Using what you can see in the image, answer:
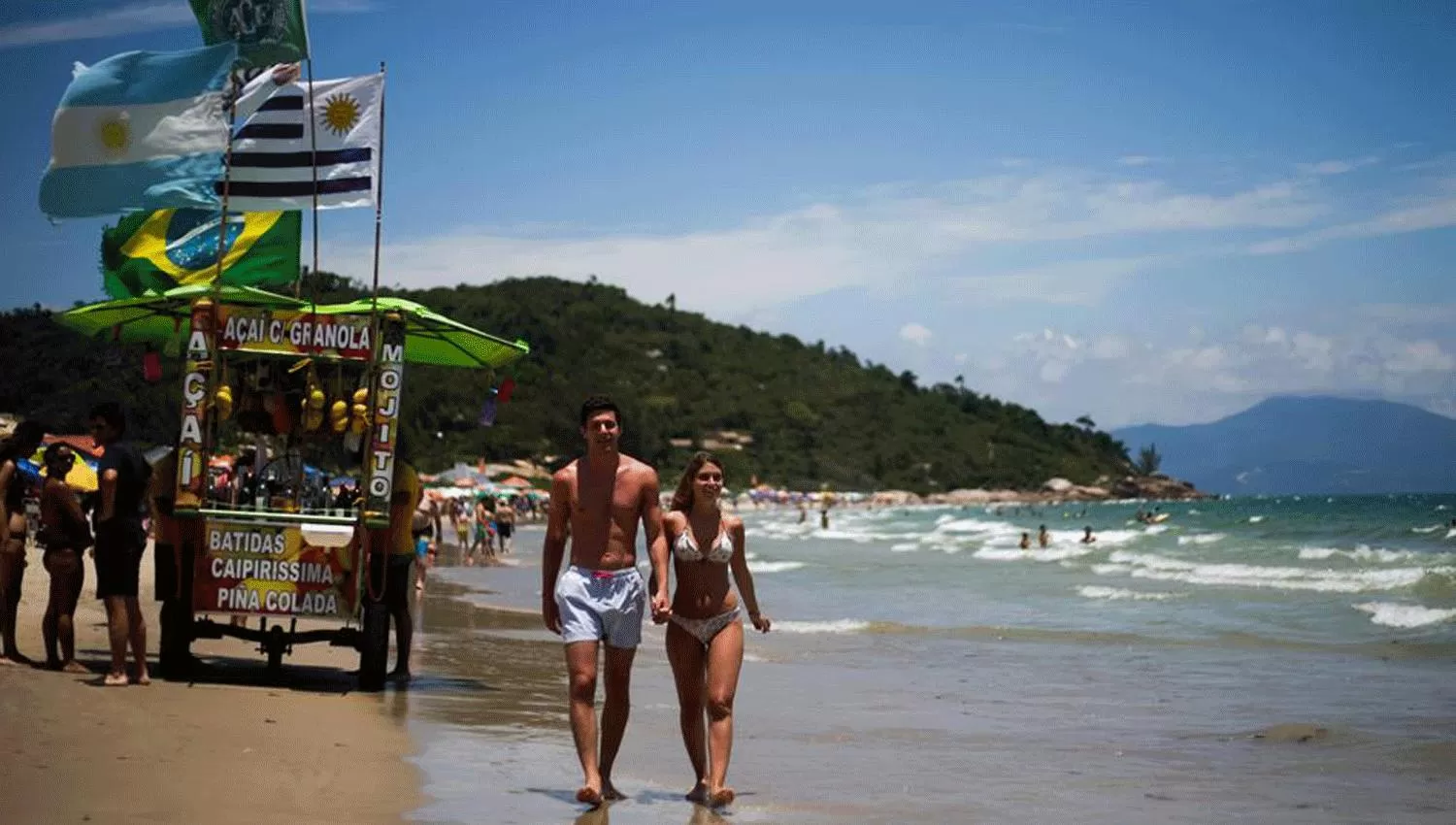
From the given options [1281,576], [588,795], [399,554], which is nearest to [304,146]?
[399,554]

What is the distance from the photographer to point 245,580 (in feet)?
35.8

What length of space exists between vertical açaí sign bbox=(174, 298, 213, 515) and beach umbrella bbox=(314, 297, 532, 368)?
757mm

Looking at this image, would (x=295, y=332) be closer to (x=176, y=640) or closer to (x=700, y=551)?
(x=176, y=640)

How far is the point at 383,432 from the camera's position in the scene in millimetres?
10867

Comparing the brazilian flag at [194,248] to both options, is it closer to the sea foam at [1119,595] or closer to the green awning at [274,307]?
the green awning at [274,307]

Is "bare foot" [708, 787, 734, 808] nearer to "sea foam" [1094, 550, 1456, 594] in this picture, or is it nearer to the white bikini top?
the white bikini top

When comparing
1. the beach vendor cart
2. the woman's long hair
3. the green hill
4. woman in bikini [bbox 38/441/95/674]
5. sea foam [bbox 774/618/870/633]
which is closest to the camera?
the woman's long hair

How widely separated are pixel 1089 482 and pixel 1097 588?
14275 centimetres

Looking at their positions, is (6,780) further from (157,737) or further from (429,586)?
(429,586)

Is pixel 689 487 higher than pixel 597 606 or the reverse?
higher

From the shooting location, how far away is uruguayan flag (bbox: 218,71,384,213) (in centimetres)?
1209

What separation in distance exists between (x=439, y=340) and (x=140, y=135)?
252 cm

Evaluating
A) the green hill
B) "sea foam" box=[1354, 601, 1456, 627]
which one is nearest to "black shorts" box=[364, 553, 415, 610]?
"sea foam" box=[1354, 601, 1456, 627]

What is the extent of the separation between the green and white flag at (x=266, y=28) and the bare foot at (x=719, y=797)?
657 cm
